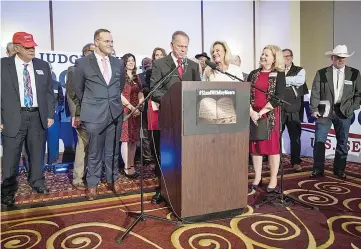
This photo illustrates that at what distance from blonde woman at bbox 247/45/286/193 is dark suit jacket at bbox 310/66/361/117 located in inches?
45.6

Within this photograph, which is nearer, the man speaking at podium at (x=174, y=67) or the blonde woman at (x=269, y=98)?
the man speaking at podium at (x=174, y=67)

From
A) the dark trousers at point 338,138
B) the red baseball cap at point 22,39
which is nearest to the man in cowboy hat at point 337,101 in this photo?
the dark trousers at point 338,138

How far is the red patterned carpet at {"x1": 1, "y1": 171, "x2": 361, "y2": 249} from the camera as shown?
2.19 m

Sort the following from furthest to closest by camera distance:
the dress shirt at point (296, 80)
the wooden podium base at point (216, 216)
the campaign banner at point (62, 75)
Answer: the campaign banner at point (62, 75), the dress shirt at point (296, 80), the wooden podium base at point (216, 216)

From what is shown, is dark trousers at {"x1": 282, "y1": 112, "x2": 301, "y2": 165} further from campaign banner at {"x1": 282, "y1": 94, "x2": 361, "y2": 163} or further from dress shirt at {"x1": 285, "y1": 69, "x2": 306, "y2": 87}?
campaign banner at {"x1": 282, "y1": 94, "x2": 361, "y2": 163}

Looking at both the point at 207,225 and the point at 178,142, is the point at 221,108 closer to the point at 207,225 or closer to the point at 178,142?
the point at 178,142

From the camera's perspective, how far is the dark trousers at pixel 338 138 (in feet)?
12.9

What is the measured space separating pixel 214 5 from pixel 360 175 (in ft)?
15.3

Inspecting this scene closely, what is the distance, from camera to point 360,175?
399 cm

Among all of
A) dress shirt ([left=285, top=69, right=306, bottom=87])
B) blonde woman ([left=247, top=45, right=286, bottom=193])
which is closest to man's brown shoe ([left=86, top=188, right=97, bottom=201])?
blonde woman ([left=247, top=45, right=286, bottom=193])

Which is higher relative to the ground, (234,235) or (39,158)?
(39,158)

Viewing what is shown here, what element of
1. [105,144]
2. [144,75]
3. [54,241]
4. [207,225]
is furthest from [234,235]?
[144,75]

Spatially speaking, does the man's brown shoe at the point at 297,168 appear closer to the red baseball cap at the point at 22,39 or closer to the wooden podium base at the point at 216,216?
the wooden podium base at the point at 216,216

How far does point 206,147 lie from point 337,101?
2.38 m
